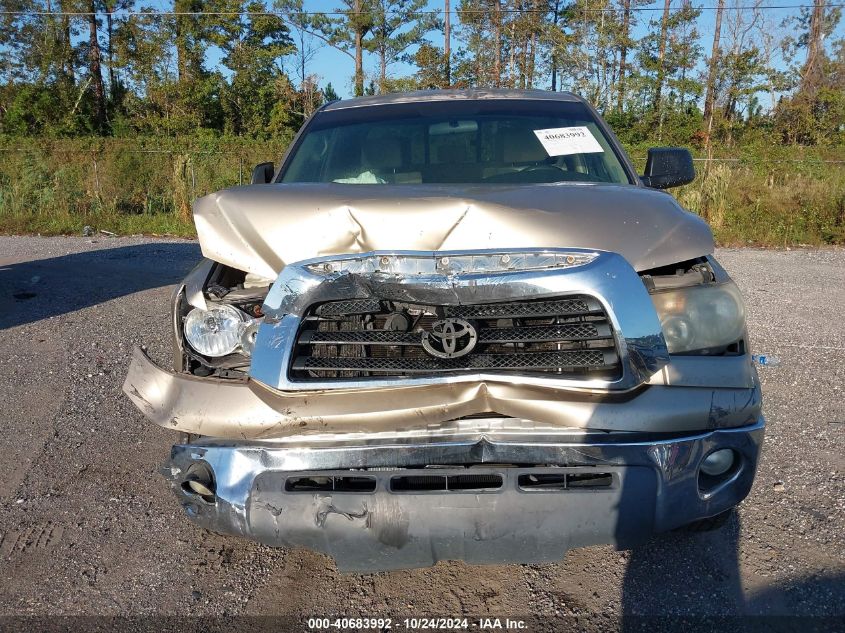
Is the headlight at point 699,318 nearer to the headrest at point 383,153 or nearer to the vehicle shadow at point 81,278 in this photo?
the headrest at point 383,153

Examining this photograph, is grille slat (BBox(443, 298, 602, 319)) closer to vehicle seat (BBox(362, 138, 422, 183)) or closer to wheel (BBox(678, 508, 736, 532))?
wheel (BBox(678, 508, 736, 532))

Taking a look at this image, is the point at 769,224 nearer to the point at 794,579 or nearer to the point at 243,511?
the point at 794,579

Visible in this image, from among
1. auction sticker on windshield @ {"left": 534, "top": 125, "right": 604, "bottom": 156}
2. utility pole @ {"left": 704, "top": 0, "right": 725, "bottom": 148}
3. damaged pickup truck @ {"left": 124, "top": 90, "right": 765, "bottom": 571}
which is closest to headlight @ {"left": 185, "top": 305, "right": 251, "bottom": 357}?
damaged pickup truck @ {"left": 124, "top": 90, "right": 765, "bottom": 571}

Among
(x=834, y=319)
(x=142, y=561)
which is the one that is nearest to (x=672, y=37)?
(x=834, y=319)

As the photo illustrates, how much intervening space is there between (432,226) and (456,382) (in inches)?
20.9

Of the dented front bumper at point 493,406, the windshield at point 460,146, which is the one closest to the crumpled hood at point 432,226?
the dented front bumper at point 493,406

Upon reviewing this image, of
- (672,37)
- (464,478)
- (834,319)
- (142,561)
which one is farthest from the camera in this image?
(672,37)

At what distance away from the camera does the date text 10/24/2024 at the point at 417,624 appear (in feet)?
7.66

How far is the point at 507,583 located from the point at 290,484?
102 cm

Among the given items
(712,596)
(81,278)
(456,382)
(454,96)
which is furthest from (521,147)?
(81,278)

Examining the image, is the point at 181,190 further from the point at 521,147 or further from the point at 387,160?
the point at 521,147

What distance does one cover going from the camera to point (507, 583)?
2586mm

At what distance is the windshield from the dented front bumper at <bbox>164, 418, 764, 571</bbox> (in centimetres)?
164

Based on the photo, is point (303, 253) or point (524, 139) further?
point (524, 139)
